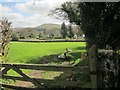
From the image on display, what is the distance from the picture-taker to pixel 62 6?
21.0 meters

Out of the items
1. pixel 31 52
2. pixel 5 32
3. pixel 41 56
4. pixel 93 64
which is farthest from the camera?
pixel 31 52

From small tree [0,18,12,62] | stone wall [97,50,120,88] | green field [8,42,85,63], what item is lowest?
green field [8,42,85,63]

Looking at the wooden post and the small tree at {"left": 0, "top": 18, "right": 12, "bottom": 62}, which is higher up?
the small tree at {"left": 0, "top": 18, "right": 12, "bottom": 62}

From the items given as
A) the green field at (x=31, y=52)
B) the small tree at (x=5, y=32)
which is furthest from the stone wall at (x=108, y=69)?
the green field at (x=31, y=52)

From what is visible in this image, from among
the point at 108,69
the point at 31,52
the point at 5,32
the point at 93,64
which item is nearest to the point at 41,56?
the point at 31,52

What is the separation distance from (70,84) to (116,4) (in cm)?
325

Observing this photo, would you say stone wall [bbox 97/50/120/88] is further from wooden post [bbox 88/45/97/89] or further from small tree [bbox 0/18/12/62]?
small tree [bbox 0/18/12/62]

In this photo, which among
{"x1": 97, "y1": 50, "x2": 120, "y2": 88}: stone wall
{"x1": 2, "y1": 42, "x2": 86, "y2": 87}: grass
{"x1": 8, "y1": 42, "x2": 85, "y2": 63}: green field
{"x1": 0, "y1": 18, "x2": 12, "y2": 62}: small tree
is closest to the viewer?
{"x1": 97, "y1": 50, "x2": 120, "y2": 88}: stone wall

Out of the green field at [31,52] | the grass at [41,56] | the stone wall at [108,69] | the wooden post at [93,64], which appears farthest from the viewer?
the green field at [31,52]

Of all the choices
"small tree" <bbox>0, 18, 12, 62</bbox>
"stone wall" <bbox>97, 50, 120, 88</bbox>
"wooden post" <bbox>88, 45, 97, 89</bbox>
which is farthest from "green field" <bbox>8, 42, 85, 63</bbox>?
"wooden post" <bbox>88, 45, 97, 89</bbox>

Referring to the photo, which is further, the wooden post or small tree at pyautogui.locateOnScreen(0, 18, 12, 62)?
small tree at pyautogui.locateOnScreen(0, 18, 12, 62)

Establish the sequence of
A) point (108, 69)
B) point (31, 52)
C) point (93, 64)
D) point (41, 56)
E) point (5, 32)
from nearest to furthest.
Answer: point (93, 64) < point (108, 69) < point (5, 32) < point (41, 56) < point (31, 52)

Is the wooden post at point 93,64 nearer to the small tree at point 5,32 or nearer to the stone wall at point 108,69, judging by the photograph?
the stone wall at point 108,69

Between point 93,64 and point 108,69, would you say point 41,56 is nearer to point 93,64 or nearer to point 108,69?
→ point 108,69
